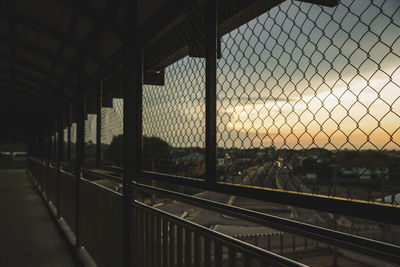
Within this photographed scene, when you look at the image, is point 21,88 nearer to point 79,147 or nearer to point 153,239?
point 79,147

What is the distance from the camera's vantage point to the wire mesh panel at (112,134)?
360 centimetres

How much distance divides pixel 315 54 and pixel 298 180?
0.45 metres

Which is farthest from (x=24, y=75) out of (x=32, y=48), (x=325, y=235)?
(x=325, y=235)

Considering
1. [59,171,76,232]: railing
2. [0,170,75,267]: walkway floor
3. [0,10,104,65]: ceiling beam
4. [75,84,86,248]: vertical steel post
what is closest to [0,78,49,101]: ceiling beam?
[0,170,75,267]: walkway floor

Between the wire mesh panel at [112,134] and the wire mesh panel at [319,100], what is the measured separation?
6.97ft

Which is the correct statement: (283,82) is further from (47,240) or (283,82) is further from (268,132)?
(47,240)

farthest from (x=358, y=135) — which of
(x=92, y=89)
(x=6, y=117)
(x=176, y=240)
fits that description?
(x=6, y=117)

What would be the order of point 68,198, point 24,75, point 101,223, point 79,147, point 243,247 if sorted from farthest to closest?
point 24,75 → point 68,198 → point 79,147 → point 101,223 → point 243,247

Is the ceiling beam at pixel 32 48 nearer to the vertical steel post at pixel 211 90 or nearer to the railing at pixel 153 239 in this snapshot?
the railing at pixel 153 239

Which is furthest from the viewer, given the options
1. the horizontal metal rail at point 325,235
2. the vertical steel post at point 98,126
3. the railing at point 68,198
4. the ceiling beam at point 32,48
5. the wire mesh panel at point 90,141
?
the railing at point 68,198

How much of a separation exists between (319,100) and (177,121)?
3.78ft

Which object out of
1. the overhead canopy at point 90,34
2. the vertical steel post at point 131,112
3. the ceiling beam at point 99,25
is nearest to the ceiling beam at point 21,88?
the overhead canopy at point 90,34

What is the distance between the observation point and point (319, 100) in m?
1.17

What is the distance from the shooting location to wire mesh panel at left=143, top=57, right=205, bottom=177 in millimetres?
1953
